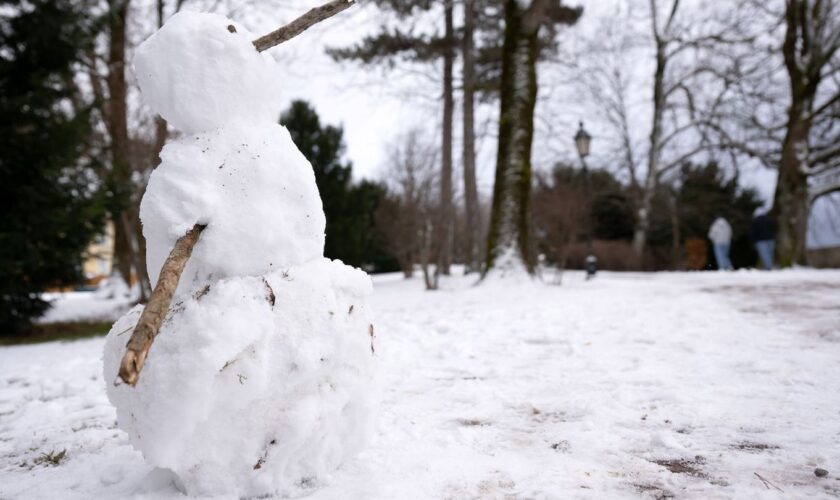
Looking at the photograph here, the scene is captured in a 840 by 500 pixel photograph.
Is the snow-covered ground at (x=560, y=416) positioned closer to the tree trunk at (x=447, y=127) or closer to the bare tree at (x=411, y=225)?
the bare tree at (x=411, y=225)

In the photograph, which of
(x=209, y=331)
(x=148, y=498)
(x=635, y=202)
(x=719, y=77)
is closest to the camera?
(x=209, y=331)

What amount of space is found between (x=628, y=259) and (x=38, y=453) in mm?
16893

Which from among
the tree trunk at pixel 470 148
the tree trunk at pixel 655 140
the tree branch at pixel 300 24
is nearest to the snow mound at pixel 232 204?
the tree branch at pixel 300 24

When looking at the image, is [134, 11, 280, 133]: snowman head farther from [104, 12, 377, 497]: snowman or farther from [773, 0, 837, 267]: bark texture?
[773, 0, 837, 267]: bark texture

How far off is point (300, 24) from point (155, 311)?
111 cm

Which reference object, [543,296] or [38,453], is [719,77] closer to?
[543,296]

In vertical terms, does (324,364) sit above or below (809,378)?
above

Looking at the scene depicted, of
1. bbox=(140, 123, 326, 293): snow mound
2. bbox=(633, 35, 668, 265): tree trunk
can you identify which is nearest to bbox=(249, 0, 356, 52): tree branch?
bbox=(140, 123, 326, 293): snow mound

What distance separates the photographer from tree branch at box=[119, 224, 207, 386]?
46.9 inches

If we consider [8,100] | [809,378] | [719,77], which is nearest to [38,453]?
[809,378]

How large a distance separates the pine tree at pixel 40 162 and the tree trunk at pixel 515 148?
5.66 metres

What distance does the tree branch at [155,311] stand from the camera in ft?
3.91

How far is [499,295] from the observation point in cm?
683

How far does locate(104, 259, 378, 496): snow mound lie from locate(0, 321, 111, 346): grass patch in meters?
5.64
